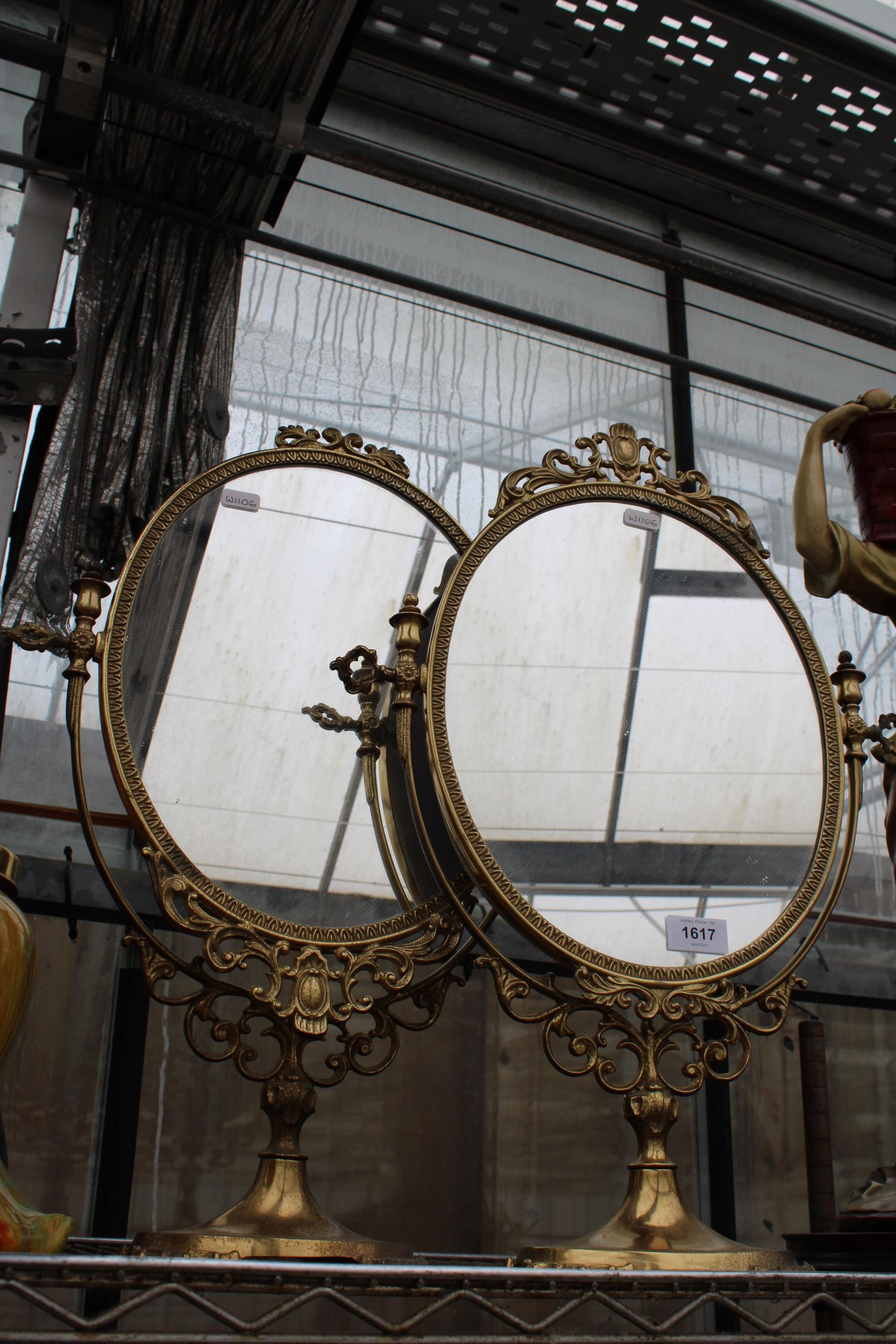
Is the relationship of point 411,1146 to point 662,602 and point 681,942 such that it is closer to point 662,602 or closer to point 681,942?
point 681,942

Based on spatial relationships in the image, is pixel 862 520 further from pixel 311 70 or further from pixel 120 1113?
pixel 120 1113

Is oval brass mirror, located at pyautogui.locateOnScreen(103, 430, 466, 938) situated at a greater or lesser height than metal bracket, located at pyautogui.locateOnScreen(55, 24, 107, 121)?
lesser

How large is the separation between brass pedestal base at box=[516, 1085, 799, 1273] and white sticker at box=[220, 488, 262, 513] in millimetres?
579

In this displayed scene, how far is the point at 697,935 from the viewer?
3.23 ft

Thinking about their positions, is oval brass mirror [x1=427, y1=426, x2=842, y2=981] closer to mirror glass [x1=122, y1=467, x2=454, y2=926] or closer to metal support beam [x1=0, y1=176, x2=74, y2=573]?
mirror glass [x1=122, y1=467, x2=454, y2=926]

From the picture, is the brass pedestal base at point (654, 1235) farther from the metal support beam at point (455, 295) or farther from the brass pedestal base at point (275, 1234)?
the metal support beam at point (455, 295)

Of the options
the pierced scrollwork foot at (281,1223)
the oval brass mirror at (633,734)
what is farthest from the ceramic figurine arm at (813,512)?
the pierced scrollwork foot at (281,1223)

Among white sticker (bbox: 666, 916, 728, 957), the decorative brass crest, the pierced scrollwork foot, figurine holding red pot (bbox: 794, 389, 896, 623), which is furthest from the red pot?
the pierced scrollwork foot

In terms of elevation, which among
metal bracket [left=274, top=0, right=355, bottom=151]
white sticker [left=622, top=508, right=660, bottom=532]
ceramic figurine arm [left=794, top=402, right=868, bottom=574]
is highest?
metal bracket [left=274, top=0, right=355, bottom=151]

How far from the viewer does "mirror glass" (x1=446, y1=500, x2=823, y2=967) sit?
98 centimetres

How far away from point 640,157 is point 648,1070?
116 centimetres

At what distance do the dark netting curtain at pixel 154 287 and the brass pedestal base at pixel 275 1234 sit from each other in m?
0.48

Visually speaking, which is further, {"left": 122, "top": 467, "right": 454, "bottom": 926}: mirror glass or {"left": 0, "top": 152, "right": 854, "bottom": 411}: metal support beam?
{"left": 0, "top": 152, "right": 854, "bottom": 411}: metal support beam

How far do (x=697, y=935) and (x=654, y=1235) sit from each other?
9.1 inches
